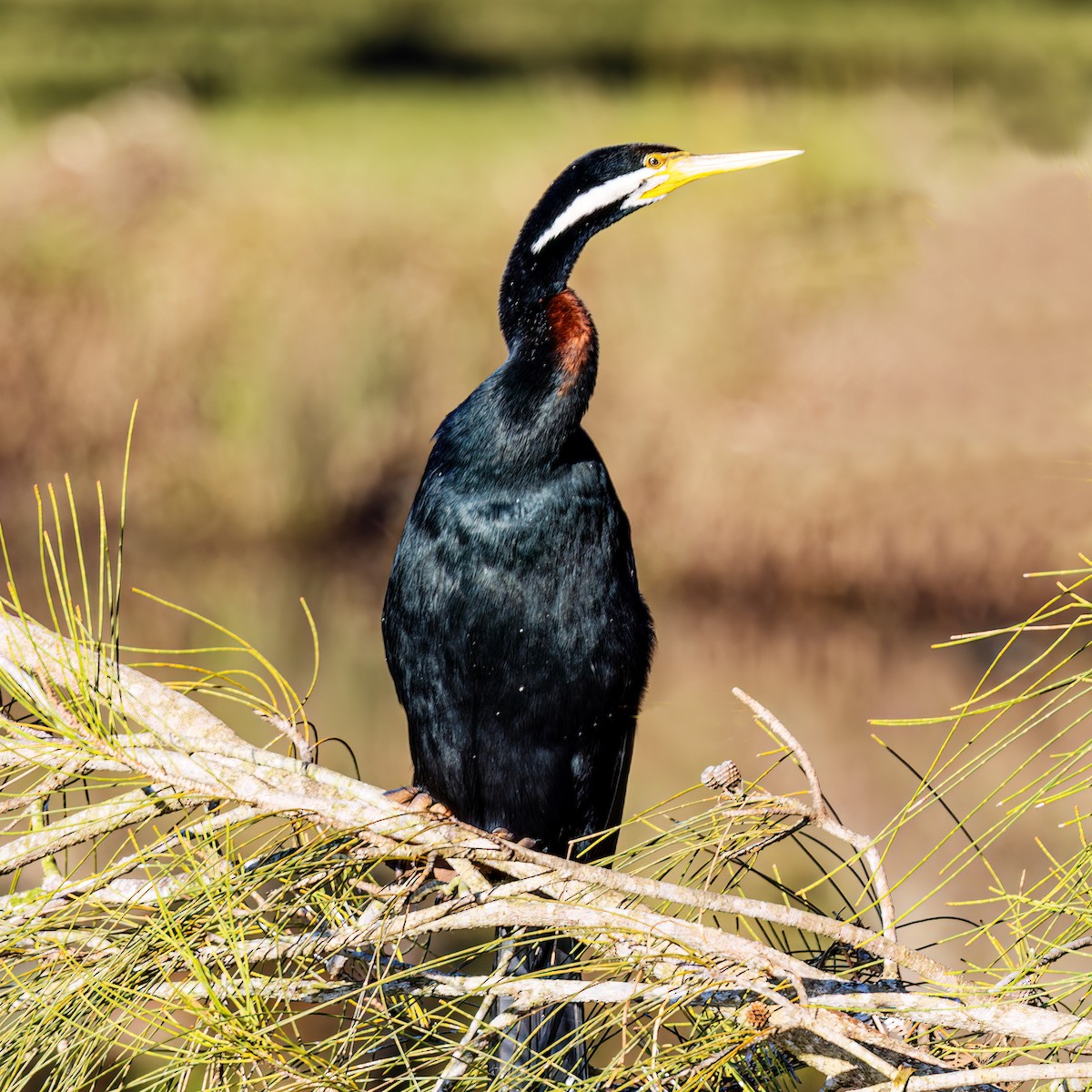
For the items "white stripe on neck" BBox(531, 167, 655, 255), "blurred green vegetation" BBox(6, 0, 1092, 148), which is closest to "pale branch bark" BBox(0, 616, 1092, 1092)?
"white stripe on neck" BBox(531, 167, 655, 255)

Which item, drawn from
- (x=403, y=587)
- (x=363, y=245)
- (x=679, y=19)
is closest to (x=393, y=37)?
(x=679, y=19)

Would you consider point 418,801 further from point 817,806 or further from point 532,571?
point 532,571

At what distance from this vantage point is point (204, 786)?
93cm

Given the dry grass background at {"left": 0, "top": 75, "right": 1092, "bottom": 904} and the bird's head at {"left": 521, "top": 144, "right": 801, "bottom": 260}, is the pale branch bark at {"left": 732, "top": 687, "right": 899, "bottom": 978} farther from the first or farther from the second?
the dry grass background at {"left": 0, "top": 75, "right": 1092, "bottom": 904}

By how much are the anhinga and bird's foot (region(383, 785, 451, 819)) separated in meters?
0.43

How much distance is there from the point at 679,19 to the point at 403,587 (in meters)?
11.6

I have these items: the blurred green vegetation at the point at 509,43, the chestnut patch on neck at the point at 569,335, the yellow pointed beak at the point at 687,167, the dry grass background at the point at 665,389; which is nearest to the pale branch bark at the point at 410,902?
the chestnut patch on neck at the point at 569,335

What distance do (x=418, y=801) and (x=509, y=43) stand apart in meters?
12.2

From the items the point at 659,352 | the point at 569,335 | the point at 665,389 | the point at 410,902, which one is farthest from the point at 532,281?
the point at 659,352

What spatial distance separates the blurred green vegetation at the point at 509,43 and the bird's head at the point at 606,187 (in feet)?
31.1

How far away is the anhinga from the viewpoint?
5.87ft

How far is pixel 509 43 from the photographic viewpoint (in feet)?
40.4

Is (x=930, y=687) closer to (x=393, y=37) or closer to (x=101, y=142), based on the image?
(x=101, y=142)

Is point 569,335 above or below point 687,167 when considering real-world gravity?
below
